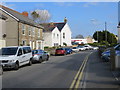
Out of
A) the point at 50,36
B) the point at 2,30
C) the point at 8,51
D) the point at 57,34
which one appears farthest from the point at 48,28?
the point at 8,51

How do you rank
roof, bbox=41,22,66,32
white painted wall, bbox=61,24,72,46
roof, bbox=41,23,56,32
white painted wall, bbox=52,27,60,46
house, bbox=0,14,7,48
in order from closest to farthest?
house, bbox=0,14,7,48
roof, bbox=41,23,56,32
white painted wall, bbox=52,27,60,46
roof, bbox=41,22,66,32
white painted wall, bbox=61,24,72,46

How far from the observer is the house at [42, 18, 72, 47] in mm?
58156

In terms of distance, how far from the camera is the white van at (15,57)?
51.3 ft

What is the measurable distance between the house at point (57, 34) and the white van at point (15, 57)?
38919 mm

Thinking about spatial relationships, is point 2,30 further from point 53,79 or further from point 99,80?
point 99,80

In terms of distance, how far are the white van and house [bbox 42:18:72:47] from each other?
38.9m

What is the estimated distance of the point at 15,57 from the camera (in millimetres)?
16062

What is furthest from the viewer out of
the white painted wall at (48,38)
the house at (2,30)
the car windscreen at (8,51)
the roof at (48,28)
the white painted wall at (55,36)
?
the white painted wall at (55,36)

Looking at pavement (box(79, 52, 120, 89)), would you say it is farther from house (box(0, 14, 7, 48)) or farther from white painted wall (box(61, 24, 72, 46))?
white painted wall (box(61, 24, 72, 46))

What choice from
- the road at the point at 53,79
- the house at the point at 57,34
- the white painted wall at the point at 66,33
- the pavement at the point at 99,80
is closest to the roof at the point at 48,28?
the house at the point at 57,34

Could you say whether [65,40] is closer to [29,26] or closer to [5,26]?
[29,26]

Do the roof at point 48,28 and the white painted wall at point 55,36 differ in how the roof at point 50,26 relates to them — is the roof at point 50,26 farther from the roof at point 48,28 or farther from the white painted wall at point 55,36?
the white painted wall at point 55,36

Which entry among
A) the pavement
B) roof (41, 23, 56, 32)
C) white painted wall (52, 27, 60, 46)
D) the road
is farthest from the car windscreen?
white painted wall (52, 27, 60, 46)

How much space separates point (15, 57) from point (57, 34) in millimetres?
45932
